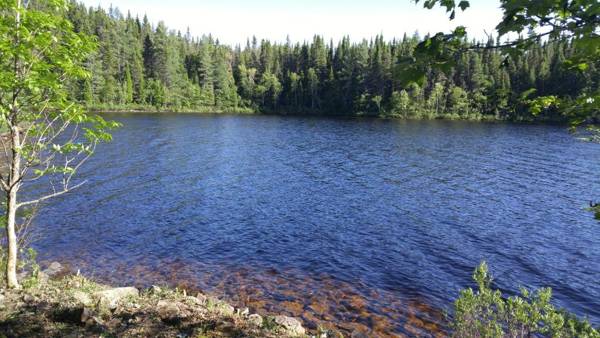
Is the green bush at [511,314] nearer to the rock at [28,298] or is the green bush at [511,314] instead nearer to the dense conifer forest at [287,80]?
the rock at [28,298]

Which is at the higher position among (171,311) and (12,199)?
(12,199)

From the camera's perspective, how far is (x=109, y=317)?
9.39 metres

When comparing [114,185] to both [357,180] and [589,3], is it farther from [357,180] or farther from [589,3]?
[589,3]

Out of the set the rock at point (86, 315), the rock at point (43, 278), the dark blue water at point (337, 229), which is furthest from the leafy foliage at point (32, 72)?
the dark blue water at point (337, 229)

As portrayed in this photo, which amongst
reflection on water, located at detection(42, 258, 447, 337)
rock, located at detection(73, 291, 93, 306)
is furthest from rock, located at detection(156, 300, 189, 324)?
reflection on water, located at detection(42, 258, 447, 337)

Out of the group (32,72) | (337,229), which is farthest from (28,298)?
(337,229)

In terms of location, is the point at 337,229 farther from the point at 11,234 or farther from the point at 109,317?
the point at 11,234

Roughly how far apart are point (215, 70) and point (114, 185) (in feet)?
363

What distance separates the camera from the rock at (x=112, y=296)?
10.4 metres

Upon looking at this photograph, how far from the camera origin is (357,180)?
39.6 meters

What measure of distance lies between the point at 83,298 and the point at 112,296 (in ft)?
4.05

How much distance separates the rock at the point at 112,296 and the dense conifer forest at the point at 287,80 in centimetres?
10281

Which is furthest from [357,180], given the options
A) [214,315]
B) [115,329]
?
[115,329]

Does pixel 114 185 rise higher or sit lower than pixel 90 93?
lower
